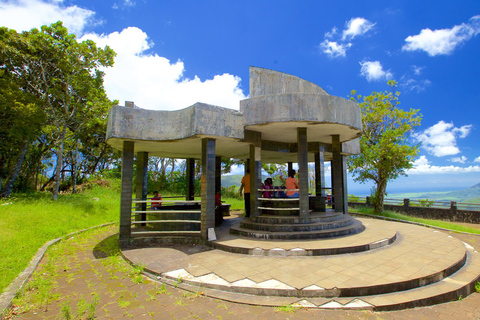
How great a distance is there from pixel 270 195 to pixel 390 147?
11.1 metres

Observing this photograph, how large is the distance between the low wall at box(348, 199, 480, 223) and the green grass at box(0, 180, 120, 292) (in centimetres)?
1975

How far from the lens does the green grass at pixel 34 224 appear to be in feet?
18.8

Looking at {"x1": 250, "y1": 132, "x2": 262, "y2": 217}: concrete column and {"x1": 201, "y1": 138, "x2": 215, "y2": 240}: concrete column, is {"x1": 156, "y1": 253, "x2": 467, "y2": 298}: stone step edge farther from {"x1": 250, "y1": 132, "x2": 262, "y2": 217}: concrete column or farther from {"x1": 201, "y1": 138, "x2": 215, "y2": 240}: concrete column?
{"x1": 250, "y1": 132, "x2": 262, "y2": 217}: concrete column

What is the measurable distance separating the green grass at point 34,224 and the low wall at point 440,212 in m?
19.7

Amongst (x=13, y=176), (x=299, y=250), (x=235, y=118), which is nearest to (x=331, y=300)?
(x=299, y=250)

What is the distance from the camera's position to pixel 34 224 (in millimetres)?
9141

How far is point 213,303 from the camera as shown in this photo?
3.78 meters

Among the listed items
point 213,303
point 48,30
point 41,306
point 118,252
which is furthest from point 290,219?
point 48,30

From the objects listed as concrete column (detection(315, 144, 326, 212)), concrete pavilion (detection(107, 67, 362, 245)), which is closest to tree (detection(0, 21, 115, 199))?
concrete pavilion (detection(107, 67, 362, 245))

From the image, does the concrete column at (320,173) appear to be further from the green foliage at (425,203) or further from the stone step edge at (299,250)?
the green foliage at (425,203)

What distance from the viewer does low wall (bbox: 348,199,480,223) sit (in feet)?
50.4

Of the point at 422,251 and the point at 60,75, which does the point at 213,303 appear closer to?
the point at 422,251

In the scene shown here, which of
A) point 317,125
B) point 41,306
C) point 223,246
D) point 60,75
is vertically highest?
point 60,75

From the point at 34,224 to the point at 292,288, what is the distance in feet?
32.5
